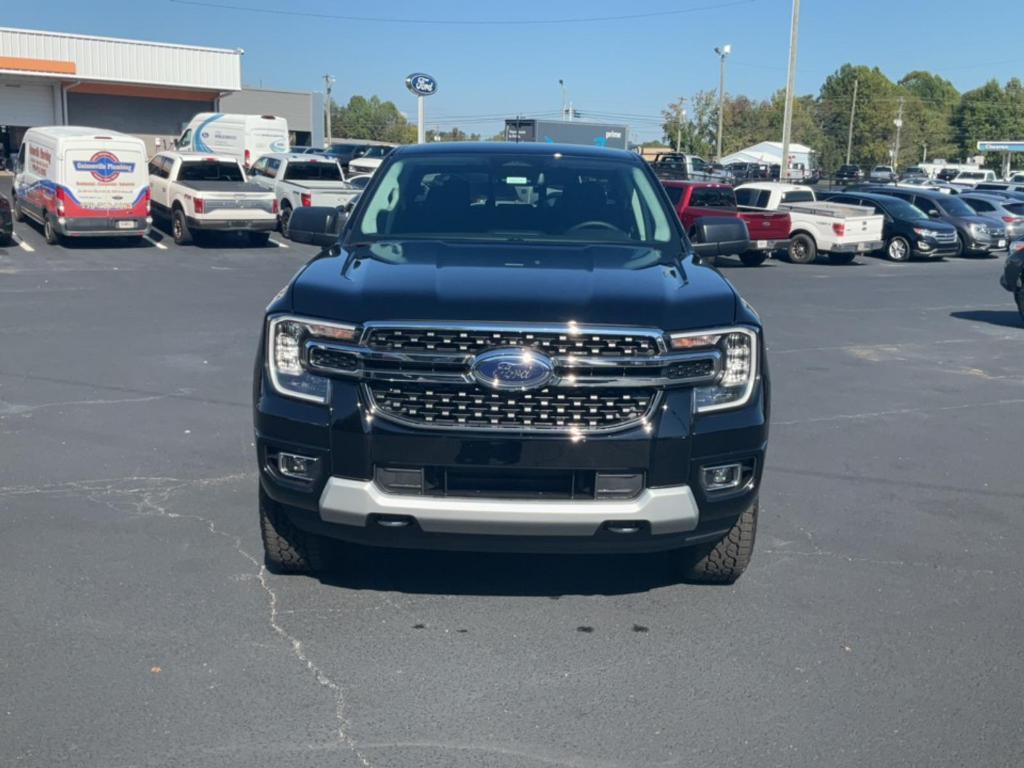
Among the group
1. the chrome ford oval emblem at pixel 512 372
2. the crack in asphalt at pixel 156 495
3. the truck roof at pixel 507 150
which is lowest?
the crack in asphalt at pixel 156 495

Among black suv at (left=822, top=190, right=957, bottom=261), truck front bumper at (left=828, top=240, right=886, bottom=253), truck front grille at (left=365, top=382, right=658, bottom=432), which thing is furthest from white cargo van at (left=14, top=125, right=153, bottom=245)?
truck front grille at (left=365, top=382, right=658, bottom=432)

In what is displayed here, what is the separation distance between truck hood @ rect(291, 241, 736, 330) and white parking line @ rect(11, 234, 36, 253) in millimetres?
17801

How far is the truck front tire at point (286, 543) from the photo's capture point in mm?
4930

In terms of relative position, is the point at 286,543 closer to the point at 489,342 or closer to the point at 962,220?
the point at 489,342

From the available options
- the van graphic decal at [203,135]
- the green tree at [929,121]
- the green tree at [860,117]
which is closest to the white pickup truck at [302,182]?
the van graphic decal at [203,135]

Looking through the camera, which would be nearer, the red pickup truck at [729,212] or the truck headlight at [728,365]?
the truck headlight at [728,365]

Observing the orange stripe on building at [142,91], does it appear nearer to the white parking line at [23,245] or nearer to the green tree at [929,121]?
the white parking line at [23,245]

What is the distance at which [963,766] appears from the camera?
3639 millimetres

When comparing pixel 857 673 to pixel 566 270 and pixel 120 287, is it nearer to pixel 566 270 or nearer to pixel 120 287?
pixel 566 270

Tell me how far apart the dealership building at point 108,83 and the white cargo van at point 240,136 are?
7.27m

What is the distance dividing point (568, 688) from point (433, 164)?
3.14m

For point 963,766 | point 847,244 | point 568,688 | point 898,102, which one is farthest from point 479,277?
point 898,102

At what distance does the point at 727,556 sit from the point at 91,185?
1907cm

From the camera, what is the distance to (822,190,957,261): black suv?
26219mm
